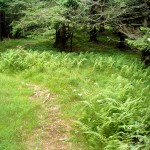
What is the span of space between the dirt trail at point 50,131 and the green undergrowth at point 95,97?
0.24 meters

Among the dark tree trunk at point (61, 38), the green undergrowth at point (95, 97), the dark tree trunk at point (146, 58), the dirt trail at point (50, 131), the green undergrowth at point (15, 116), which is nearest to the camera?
the green undergrowth at point (95, 97)

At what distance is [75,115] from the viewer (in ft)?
24.6

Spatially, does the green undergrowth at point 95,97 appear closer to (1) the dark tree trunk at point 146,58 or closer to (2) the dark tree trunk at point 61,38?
(1) the dark tree trunk at point 146,58

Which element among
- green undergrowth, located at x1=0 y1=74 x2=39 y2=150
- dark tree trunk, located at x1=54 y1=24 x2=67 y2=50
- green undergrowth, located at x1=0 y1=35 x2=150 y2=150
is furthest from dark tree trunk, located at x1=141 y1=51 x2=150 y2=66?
green undergrowth, located at x1=0 y1=74 x2=39 y2=150

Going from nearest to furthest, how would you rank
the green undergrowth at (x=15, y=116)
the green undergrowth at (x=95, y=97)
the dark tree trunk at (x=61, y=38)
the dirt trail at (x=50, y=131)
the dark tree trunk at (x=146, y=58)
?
the green undergrowth at (x=95, y=97)
the dirt trail at (x=50, y=131)
the green undergrowth at (x=15, y=116)
the dark tree trunk at (x=146, y=58)
the dark tree trunk at (x=61, y=38)

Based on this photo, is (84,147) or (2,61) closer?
(84,147)

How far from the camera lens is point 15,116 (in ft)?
24.2

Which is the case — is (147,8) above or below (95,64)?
above

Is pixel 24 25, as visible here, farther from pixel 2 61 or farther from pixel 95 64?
pixel 95 64

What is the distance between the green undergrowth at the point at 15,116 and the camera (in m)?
6.38

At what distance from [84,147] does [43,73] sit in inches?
210

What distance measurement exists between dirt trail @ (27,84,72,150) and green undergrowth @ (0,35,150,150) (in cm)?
24

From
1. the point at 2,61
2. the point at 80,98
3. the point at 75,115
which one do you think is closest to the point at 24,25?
the point at 2,61

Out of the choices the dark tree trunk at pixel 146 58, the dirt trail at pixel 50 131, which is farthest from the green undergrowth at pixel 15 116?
the dark tree trunk at pixel 146 58
